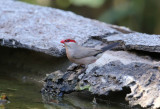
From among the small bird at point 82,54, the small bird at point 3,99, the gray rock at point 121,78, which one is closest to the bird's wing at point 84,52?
the small bird at point 82,54

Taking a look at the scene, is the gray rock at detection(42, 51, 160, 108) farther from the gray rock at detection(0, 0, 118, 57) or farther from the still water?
the gray rock at detection(0, 0, 118, 57)

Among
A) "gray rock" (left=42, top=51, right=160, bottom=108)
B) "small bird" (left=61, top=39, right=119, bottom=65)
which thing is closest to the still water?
"gray rock" (left=42, top=51, right=160, bottom=108)

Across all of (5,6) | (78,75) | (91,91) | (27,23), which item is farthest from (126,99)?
(5,6)

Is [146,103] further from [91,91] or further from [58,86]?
[58,86]

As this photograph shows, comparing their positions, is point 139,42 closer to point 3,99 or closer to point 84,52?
point 84,52

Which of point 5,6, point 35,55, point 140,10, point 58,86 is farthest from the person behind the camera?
point 140,10

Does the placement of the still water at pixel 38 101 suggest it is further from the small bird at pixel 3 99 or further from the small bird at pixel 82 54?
the small bird at pixel 82 54

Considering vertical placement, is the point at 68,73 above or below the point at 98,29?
below

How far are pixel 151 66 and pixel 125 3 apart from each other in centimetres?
718

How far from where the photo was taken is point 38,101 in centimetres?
459

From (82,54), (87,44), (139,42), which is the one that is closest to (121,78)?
(82,54)

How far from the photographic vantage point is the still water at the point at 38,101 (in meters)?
4.34

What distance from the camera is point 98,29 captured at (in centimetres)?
643

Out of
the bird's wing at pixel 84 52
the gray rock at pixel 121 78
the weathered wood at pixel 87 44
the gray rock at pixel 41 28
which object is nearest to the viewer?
the gray rock at pixel 121 78
